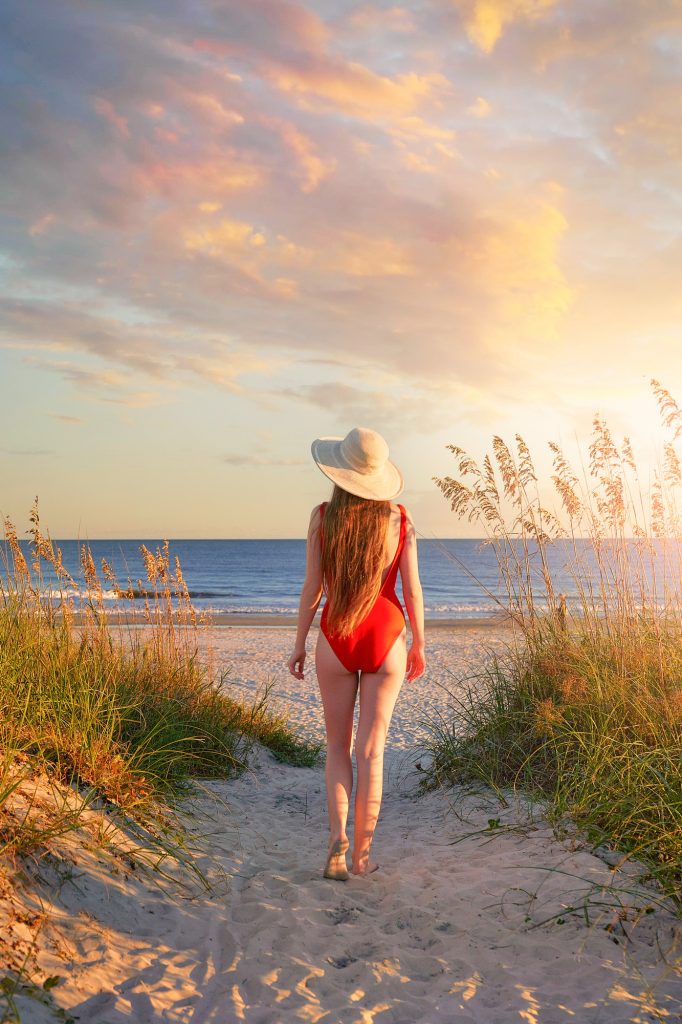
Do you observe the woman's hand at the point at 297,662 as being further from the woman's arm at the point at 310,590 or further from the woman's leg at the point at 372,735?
the woman's leg at the point at 372,735

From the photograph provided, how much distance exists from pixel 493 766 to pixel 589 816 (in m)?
1.27

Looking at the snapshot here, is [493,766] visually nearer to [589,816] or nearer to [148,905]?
[589,816]

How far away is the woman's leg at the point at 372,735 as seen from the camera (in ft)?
12.7

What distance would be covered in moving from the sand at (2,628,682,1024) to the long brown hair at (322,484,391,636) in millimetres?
1355

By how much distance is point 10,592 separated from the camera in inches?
206

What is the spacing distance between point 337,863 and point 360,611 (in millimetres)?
Result: 1345

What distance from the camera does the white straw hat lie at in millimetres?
3846

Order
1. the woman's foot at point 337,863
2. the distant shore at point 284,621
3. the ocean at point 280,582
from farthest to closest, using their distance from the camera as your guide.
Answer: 1. the distant shore at point 284,621
2. the ocean at point 280,582
3. the woman's foot at point 337,863

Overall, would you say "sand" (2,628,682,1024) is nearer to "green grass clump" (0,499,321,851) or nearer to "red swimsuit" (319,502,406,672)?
"green grass clump" (0,499,321,851)

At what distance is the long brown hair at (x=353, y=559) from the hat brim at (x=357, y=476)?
2.4 inches

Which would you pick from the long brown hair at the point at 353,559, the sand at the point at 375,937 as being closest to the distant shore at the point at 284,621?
the sand at the point at 375,937

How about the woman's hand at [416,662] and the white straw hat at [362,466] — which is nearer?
the white straw hat at [362,466]

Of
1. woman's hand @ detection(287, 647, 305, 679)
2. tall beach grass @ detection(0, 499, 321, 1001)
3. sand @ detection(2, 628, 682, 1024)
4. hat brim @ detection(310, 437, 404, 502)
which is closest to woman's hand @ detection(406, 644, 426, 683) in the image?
woman's hand @ detection(287, 647, 305, 679)

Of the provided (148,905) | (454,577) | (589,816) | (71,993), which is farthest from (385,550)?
(454,577)
